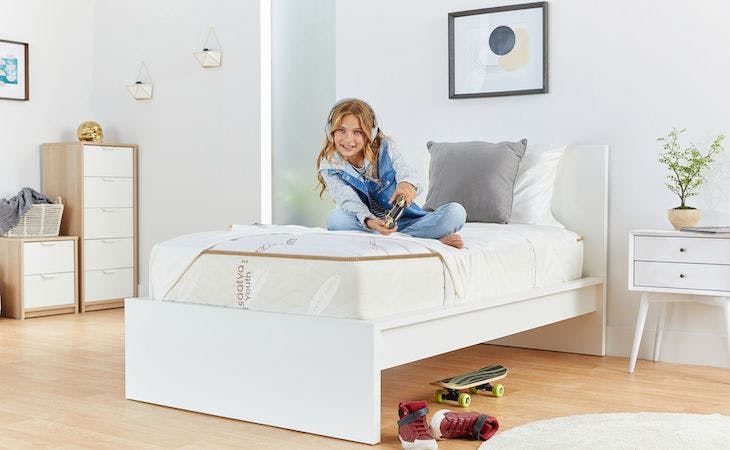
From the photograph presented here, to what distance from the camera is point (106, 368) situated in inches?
142

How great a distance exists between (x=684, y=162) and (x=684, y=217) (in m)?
0.30

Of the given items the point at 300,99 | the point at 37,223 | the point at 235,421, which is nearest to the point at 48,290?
the point at 37,223

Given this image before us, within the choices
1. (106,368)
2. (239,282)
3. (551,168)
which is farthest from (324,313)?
(551,168)

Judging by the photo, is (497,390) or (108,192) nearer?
(497,390)

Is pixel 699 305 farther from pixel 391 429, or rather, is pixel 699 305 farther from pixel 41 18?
pixel 41 18

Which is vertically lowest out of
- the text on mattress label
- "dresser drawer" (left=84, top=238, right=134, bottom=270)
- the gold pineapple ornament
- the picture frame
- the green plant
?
"dresser drawer" (left=84, top=238, right=134, bottom=270)

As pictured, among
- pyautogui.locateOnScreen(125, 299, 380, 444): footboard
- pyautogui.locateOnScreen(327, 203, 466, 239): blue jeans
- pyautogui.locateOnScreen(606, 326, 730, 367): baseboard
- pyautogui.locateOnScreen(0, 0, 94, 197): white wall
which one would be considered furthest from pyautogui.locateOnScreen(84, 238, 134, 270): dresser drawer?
pyautogui.locateOnScreen(606, 326, 730, 367): baseboard

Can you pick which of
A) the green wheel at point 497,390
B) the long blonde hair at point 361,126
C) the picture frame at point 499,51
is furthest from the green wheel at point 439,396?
the picture frame at point 499,51

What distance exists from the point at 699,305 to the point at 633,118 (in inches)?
32.9

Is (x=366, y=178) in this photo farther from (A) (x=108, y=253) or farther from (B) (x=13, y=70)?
(B) (x=13, y=70)

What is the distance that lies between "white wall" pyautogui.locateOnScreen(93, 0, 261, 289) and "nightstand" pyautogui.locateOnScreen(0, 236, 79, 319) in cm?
50

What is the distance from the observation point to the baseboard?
372 cm

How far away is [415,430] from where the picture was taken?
247 centimetres

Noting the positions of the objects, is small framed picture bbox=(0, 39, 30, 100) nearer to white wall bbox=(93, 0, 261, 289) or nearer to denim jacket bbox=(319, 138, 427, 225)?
white wall bbox=(93, 0, 261, 289)
